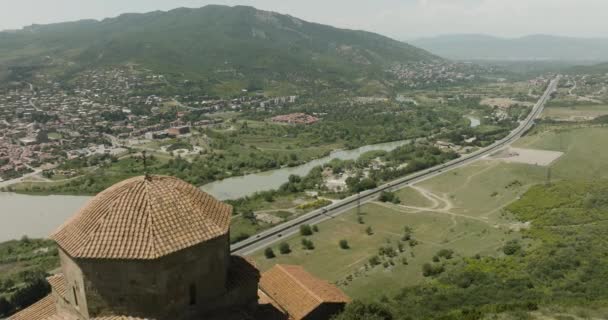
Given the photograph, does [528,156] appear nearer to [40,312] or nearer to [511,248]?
[511,248]

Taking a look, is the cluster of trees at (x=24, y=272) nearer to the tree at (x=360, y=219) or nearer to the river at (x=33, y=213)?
the river at (x=33, y=213)

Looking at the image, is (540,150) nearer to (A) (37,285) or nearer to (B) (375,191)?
(B) (375,191)

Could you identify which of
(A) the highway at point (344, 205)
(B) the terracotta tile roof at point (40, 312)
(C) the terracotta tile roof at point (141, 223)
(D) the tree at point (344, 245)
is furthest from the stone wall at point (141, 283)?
(D) the tree at point (344, 245)

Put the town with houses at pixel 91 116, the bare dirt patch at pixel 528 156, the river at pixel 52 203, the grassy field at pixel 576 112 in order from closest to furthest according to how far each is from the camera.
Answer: the river at pixel 52 203 < the bare dirt patch at pixel 528 156 < the town with houses at pixel 91 116 < the grassy field at pixel 576 112

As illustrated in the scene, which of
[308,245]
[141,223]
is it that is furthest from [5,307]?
[141,223]

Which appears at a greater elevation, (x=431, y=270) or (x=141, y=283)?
(x=141, y=283)

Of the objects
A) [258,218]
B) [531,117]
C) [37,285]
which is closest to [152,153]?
[258,218]

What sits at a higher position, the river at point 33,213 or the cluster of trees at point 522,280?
the cluster of trees at point 522,280
